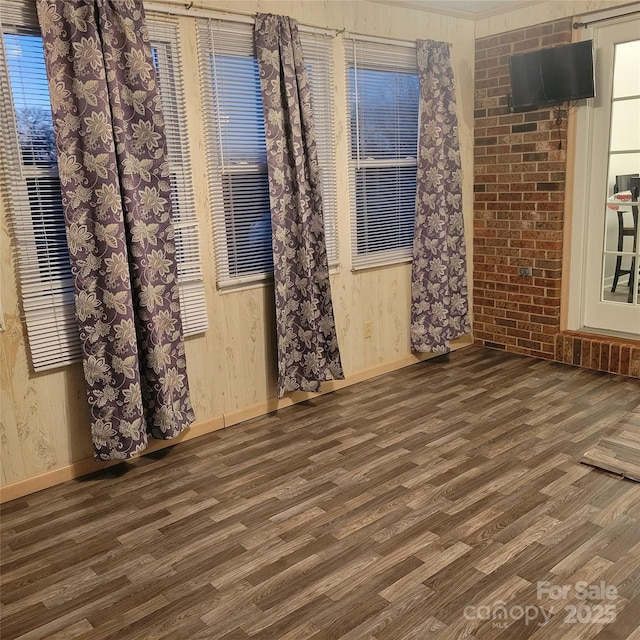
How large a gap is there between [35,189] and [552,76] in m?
3.15

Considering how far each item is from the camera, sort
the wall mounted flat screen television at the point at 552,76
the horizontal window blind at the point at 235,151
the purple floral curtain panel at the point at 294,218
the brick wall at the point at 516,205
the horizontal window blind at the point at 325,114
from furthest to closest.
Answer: the brick wall at the point at 516,205
the wall mounted flat screen television at the point at 552,76
the horizontal window blind at the point at 325,114
the purple floral curtain panel at the point at 294,218
the horizontal window blind at the point at 235,151

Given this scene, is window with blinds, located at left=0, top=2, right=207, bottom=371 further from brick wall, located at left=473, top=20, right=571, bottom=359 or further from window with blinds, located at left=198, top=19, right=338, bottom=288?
brick wall, located at left=473, top=20, right=571, bottom=359

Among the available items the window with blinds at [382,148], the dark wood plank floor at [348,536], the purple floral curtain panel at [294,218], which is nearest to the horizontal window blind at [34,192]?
the dark wood plank floor at [348,536]

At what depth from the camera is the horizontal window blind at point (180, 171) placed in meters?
3.05

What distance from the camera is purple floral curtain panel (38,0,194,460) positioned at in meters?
2.66

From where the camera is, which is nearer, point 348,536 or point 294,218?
point 348,536

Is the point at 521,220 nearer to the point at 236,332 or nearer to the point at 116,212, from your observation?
the point at 236,332

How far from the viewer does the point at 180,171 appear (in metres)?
3.18

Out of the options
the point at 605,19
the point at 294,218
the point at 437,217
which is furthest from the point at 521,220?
the point at 294,218

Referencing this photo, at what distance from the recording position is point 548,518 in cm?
243

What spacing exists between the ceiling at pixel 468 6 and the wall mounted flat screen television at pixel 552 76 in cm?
36

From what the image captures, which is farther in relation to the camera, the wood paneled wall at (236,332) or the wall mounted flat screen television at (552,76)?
the wall mounted flat screen television at (552,76)

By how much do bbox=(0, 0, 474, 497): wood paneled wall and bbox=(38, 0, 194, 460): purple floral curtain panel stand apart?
0.21 m

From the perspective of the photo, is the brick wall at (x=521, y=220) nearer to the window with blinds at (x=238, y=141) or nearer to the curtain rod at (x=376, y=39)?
the curtain rod at (x=376, y=39)
